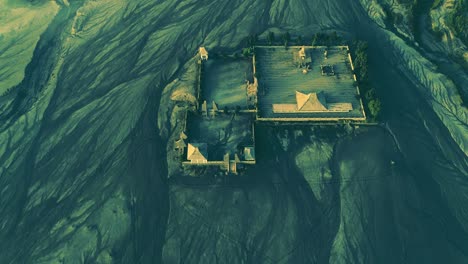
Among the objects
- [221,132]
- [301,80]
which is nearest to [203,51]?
[221,132]

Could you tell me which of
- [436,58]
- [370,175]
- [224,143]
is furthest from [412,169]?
[224,143]

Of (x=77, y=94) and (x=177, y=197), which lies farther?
(x=77, y=94)

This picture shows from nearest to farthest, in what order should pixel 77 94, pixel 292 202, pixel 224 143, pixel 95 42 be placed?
pixel 292 202
pixel 224 143
pixel 77 94
pixel 95 42

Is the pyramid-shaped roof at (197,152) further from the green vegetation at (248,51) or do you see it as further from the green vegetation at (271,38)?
the green vegetation at (271,38)

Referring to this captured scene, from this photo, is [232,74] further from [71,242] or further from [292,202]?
[71,242]

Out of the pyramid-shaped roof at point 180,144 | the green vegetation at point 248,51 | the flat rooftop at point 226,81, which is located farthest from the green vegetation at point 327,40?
the pyramid-shaped roof at point 180,144

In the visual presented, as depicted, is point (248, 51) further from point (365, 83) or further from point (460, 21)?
point (460, 21)

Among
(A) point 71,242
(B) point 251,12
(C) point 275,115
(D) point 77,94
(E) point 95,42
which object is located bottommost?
(A) point 71,242
